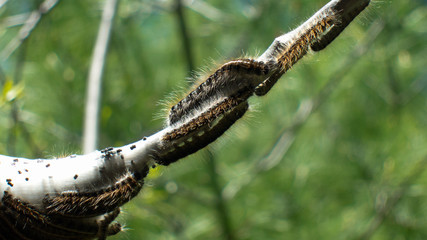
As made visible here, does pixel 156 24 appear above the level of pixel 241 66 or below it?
below

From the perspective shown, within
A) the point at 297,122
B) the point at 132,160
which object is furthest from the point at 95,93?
the point at 297,122

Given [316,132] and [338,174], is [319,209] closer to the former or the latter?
[338,174]

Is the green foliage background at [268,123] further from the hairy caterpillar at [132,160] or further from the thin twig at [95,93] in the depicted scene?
the hairy caterpillar at [132,160]

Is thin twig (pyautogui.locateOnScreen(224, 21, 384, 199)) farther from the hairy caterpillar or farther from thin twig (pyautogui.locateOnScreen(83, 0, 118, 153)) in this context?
the hairy caterpillar

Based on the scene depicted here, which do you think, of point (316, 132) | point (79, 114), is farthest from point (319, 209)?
point (79, 114)

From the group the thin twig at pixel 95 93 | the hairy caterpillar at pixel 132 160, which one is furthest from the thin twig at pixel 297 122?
the hairy caterpillar at pixel 132 160
